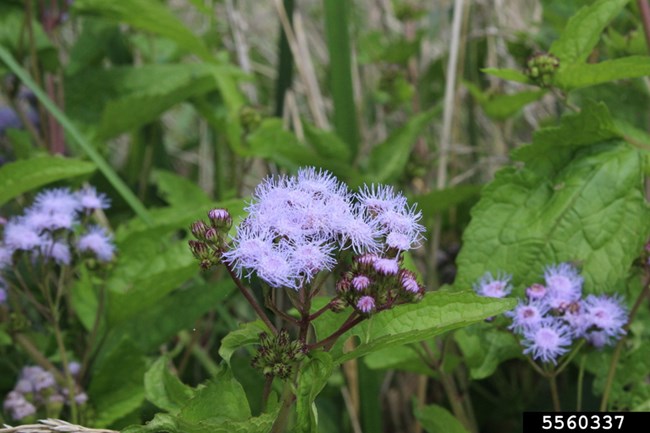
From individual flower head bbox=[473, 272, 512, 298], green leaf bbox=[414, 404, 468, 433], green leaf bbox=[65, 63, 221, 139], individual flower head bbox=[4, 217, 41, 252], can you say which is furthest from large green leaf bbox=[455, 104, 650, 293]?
green leaf bbox=[65, 63, 221, 139]

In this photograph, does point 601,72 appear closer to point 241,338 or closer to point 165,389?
point 241,338

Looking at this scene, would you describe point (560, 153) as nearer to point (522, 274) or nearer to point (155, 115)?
point (522, 274)

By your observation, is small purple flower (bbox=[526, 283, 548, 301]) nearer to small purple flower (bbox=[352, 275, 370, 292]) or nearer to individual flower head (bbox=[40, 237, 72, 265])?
small purple flower (bbox=[352, 275, 370, 292])

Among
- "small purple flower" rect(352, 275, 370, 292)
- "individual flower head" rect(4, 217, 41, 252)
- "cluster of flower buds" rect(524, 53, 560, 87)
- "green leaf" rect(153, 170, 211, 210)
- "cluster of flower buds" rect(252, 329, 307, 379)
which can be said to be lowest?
"cluster of flower buds" rect(252, 329, 307, 379)

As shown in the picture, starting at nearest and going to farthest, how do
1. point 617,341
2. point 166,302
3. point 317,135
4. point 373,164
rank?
point 617,341 < point 166,302 < point 317,135 < point 373,164

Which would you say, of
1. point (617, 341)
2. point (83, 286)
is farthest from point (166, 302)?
point (617, 341)

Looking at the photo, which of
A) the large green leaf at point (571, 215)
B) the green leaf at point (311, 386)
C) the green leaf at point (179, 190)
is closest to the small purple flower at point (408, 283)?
the green leaf at point (311, 386)
